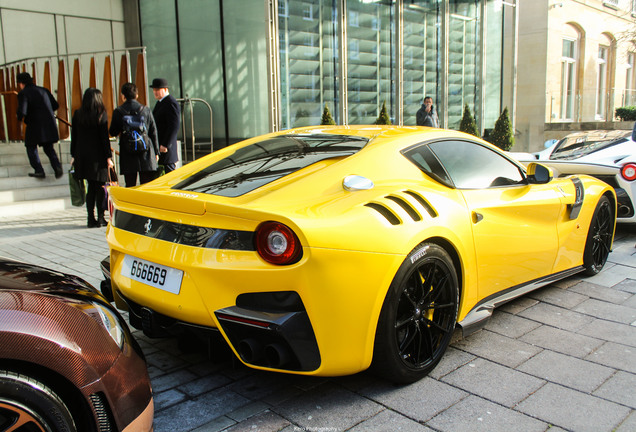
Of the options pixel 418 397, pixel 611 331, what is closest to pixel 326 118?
pixel 611 331

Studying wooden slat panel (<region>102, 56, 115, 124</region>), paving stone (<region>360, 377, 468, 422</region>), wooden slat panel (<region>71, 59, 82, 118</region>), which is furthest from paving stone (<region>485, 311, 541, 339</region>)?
wooden slat panel (<region>71, 59, 82, 118</region>)

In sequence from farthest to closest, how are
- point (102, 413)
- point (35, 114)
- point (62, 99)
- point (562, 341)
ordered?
point (62, 99) < point (35, 114) < point (562, 341) < point (102, 413)

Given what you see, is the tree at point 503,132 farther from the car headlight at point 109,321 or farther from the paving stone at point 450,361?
the car headlight at point 109,321

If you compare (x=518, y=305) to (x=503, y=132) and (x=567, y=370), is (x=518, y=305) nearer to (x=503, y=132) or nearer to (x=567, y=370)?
(x=567, y=370)

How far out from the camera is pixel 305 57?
14.0 metres

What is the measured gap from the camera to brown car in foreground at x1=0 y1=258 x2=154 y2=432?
5.97 feet

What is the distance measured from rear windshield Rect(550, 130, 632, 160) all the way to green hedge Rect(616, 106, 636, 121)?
17.8 metres

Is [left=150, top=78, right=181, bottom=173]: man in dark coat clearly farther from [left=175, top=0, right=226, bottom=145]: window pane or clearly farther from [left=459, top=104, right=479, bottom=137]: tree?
[left=459, top=104, right=479, bottom=137]: tree

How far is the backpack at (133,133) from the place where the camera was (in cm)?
737

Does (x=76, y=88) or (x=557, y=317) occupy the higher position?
(x=76, y=88)

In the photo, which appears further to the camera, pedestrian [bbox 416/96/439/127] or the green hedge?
the green hedge

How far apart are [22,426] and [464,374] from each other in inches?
89.4

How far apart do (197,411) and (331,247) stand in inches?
42.5

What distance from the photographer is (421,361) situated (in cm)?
311
